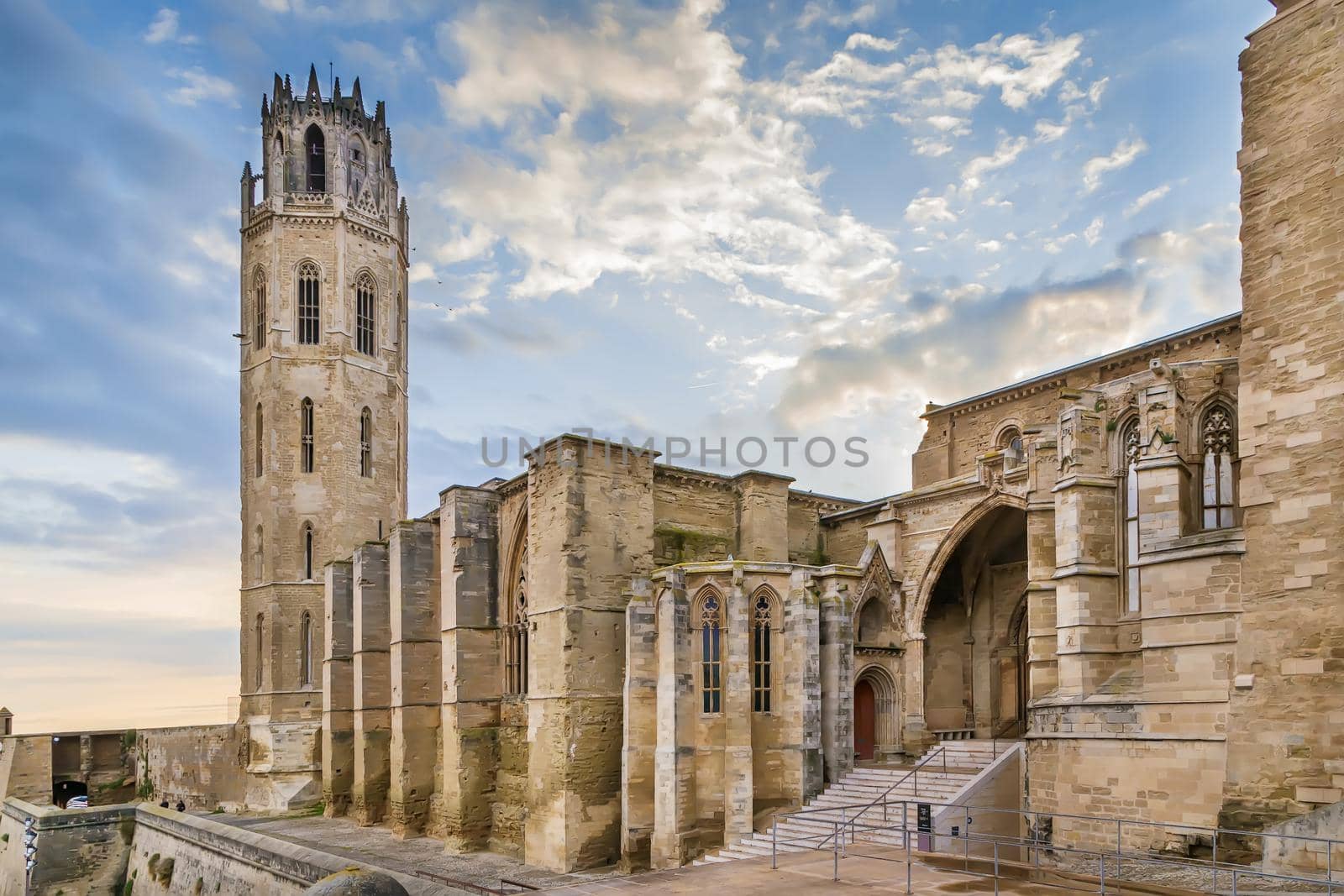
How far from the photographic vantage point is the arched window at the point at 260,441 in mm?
39469

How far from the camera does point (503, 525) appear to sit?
2950 centimetres

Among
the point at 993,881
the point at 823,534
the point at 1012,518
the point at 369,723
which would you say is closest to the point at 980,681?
the point at 1012,518

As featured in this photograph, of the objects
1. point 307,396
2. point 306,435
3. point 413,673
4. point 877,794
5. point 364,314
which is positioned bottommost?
point 877,794

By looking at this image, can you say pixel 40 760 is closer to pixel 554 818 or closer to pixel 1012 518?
pixel 554 818

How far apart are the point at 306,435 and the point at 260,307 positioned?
5.58 m

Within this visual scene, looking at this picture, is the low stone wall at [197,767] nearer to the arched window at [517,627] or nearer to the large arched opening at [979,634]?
the arched window at [517,627]

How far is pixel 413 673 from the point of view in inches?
1209

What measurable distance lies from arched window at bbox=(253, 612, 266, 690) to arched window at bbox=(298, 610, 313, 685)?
127 centimetres

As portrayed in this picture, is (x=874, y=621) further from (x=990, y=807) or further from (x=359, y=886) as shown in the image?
(x=359, y=886)

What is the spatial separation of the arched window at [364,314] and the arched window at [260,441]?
14.8 feet

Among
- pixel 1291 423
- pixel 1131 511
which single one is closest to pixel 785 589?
pixel 1131 511

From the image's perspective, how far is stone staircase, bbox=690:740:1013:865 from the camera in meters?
19.2

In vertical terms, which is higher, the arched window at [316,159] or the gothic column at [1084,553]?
the arched window at [316,159]

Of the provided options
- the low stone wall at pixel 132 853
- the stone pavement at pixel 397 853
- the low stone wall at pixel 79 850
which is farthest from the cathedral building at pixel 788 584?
the low stone wall at pixel 79 850
